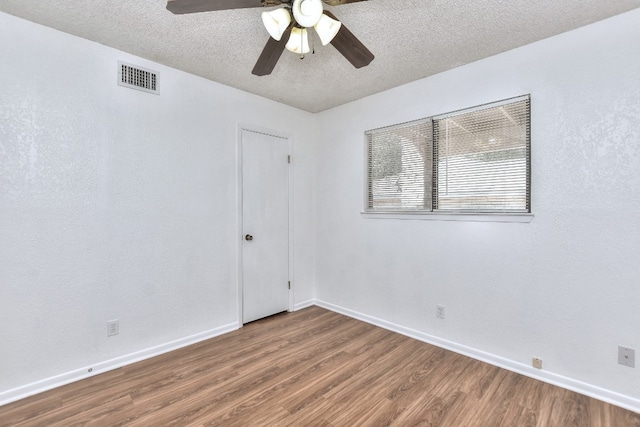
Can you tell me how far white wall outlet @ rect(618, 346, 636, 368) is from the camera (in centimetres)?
199

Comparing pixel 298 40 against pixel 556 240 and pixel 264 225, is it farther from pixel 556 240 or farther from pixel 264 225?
pixel 556 240

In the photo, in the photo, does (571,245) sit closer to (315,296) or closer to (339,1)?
(339,1)

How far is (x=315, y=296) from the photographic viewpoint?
162 inches

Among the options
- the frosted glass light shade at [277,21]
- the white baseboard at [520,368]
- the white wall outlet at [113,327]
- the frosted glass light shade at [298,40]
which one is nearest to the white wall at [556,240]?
the white baseboard at [520,368]

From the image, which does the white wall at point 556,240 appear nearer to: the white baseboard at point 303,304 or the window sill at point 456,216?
the window sill at point 456,216

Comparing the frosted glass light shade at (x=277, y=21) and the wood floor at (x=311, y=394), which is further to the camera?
the wood floor at (x=311, y=394)

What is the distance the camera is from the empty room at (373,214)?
1999 millimetres

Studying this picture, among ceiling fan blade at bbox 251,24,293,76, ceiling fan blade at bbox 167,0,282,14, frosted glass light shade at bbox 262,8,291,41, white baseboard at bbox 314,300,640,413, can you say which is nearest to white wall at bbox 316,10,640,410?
white baseboard at bbox 314,300,640,413

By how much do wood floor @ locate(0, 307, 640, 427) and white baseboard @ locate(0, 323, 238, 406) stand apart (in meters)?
0.06

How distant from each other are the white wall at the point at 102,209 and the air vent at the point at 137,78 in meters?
0.05

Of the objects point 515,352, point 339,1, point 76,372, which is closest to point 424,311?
point 515,352

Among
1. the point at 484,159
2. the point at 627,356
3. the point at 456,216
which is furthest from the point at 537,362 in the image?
the point at 484,159

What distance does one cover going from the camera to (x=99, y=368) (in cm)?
240

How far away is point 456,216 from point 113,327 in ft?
10.1
